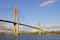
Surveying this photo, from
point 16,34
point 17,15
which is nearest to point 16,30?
point 16,34

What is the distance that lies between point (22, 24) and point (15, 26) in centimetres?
348

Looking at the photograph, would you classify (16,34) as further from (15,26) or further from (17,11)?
(17,11)

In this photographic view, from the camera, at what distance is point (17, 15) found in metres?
50.8

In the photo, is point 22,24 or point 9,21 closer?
point 9,21

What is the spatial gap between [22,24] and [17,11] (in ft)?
12.6

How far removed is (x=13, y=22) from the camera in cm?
4803

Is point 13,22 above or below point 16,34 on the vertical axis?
above

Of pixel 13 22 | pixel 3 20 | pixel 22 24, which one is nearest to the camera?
pixel 3 20

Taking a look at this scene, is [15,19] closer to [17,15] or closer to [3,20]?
[17,15]

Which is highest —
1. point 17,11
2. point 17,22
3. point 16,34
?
point 17,11

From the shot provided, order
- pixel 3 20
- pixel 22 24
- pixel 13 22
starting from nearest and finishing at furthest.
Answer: pixel 3 20
pixel 13 22
pixel 22 24

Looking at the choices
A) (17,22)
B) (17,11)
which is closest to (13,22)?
(17,22)

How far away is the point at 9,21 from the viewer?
4622 centimetres

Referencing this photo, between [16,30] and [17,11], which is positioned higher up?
[17,11]
